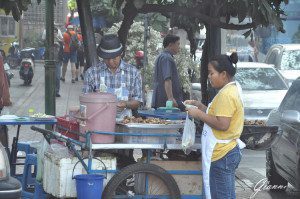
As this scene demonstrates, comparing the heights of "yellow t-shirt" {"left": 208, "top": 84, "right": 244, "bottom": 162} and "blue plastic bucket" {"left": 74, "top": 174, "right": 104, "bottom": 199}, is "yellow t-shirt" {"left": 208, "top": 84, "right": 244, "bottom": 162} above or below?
above

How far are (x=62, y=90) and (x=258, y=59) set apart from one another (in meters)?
13.9

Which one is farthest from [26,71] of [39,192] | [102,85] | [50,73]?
[39,192]

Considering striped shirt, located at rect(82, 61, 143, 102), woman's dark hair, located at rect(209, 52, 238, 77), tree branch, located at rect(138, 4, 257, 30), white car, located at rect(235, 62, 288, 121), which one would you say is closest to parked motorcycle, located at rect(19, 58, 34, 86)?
white car, located at rect(235, 62, 288, 121)

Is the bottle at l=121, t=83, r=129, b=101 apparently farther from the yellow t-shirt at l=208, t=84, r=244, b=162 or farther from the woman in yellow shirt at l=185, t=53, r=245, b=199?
the yellow t-shirt at l=208, t=84, r=244, b=162

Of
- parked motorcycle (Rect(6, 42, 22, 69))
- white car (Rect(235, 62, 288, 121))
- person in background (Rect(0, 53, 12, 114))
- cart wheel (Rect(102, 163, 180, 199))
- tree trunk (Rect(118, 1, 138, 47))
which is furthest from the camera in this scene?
parked motorcycle (Rect(6, 42, 22, 69))

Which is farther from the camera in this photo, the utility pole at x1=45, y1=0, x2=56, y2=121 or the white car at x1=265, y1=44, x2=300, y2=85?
the white car at x1=265, y1=44, x2=300, y2=85

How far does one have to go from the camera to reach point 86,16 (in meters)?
8.38

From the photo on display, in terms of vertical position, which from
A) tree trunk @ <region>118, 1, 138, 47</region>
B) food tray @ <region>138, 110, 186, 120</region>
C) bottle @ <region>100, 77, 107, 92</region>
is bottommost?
food tray @ <region>138, 110, 186, 120</region>

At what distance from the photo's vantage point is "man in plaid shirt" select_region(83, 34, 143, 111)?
24.7 ft

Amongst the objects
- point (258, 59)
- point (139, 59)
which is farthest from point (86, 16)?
point (258, 59)

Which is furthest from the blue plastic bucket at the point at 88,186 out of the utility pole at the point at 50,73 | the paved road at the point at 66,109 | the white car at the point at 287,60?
the white car at the point at 287,60

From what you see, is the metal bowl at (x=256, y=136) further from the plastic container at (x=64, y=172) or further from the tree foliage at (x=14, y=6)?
the tree foliage at (x=14, y=6)

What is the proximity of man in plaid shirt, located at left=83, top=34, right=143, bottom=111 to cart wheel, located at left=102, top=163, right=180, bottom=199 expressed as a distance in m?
0.91

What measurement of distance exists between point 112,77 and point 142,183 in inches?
51.1
